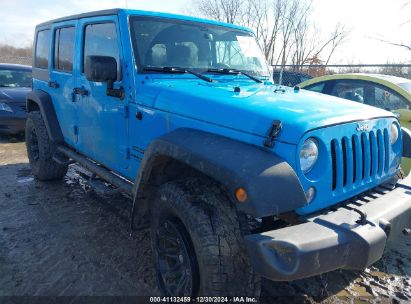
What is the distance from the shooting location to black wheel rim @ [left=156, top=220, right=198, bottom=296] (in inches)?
93.4

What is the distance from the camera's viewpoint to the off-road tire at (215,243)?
2172 mm

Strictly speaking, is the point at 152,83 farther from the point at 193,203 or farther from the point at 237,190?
the point at 237,190

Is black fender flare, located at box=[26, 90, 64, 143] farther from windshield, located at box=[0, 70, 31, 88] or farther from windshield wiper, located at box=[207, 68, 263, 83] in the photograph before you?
windshield, located at box=[0, 70, 31, 88]

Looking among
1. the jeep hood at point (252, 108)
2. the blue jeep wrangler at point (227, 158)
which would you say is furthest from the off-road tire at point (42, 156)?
the jeep hood at point (252, 108)

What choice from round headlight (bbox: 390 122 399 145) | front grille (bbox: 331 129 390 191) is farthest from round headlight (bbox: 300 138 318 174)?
round headlight (bbox: 390 122 399 145)

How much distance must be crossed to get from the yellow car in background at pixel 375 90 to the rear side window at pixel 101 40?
3638mm

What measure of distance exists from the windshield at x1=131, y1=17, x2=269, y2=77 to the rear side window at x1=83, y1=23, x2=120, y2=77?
0.25m

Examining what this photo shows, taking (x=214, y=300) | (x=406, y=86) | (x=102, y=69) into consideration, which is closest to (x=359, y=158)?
(x=214, y=300)

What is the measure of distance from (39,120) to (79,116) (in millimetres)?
1347

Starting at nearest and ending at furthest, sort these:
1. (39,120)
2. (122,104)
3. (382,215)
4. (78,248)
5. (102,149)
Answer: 1. (382,215)
2. (122,104)
3. (78,248)
4. (102,149)
5. (39,120)

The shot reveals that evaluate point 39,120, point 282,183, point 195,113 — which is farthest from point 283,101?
point 39,120

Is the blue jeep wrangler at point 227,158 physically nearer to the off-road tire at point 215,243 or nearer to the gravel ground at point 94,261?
the off-road tire at point 215,243

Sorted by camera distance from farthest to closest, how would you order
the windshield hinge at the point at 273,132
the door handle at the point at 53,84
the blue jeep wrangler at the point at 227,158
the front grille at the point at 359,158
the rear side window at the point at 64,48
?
the door handle at the point at 53,84, the rear side window at the point at 64,48, the front grille at the point at 359,158, the windshield hinge at the point at 273,132, the blue jeep wrangler at the point at 227,158

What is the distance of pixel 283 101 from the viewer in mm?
2625
